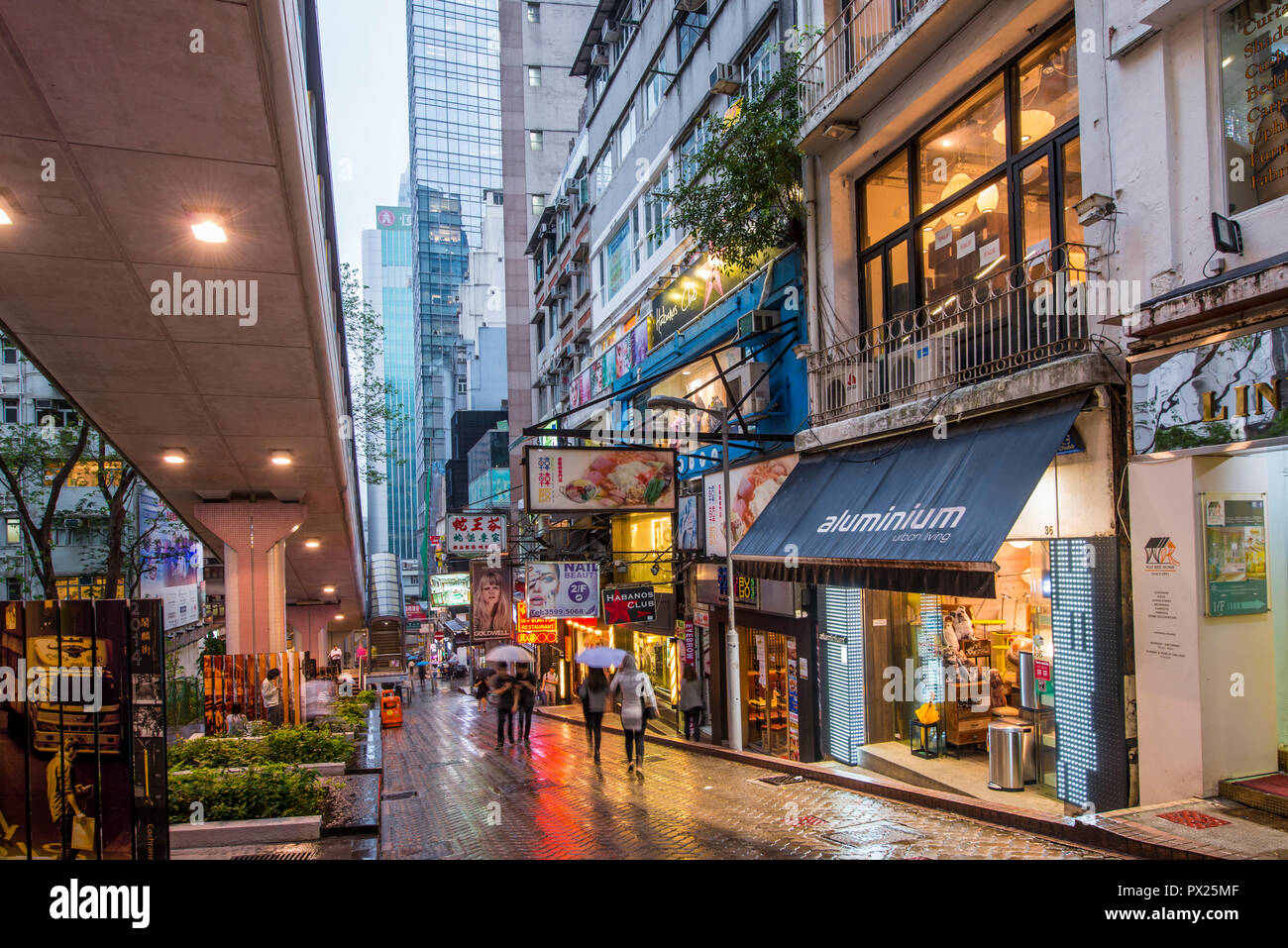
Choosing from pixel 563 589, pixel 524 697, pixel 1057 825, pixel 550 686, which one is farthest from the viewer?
pixel 550 686

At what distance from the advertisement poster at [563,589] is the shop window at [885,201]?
10096mm

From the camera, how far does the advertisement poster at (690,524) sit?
17.1m

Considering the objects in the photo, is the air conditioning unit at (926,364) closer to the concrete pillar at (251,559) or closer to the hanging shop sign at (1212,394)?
the hanging shop sign at (1212,394)

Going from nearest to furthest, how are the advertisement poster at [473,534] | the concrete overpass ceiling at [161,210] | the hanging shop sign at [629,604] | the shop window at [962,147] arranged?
the concrete overpass ceiling at [161,210], the shop window at [962,147], the hanging shop sign at [629,604], the advertisement poster at [473,534]

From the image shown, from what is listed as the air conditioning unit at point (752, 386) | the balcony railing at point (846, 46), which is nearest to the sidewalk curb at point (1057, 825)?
the air conditioning unit at point (752, 386)

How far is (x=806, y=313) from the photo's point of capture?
47.4ft

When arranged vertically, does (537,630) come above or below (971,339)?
below

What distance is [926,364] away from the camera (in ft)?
36.8

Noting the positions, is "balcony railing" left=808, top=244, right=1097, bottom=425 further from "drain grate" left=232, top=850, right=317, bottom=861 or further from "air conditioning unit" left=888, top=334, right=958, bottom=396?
"drain grate" left=232, top=850, right=317, bottom=861

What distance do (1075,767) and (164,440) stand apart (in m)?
15.3

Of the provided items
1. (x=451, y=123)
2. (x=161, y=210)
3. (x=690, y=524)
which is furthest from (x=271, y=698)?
(x=451, y=123)

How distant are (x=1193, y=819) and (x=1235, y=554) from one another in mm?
2413

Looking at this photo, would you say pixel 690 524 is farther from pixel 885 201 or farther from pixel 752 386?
pixel 885 201

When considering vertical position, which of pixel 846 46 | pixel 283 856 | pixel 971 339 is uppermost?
pixel 846 46
